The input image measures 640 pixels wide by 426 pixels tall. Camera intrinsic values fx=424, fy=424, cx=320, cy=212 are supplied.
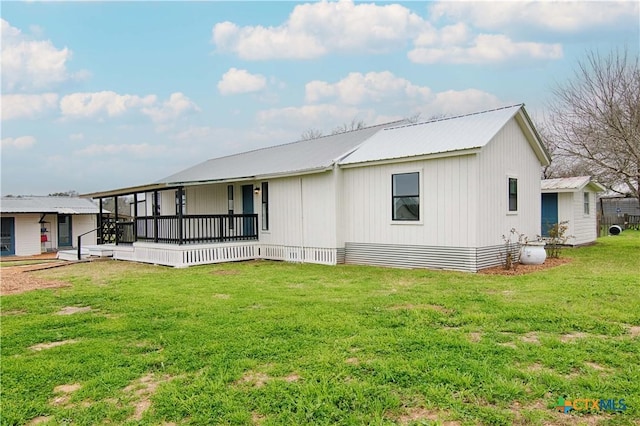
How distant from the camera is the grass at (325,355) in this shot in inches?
123

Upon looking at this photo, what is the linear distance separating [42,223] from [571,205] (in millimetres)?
27405

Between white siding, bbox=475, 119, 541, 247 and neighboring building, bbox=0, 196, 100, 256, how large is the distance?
23243mm

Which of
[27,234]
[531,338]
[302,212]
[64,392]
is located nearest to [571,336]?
[531,338]

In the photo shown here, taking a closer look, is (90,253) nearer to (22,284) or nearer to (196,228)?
(196,228)

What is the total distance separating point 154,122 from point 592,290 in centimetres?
2178

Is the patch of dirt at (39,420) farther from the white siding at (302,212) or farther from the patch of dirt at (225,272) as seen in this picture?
the white siding at (302,212)

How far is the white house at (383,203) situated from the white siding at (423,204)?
0.08 ft

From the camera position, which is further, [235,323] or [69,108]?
[69,108]

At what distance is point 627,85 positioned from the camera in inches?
583

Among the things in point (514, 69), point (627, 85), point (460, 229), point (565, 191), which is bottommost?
point (460, 229)

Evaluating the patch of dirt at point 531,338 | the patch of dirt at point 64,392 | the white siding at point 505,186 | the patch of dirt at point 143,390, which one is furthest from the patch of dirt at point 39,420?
the white siding at point 505,186

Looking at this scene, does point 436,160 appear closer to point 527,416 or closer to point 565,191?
point 527,416

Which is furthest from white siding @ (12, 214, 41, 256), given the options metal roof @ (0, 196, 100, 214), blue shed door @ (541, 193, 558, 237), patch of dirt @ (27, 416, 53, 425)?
blue shed door @ (541, 193, 558, 237)

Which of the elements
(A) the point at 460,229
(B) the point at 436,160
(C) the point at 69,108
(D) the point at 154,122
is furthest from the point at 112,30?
(A) the point at 460,229
